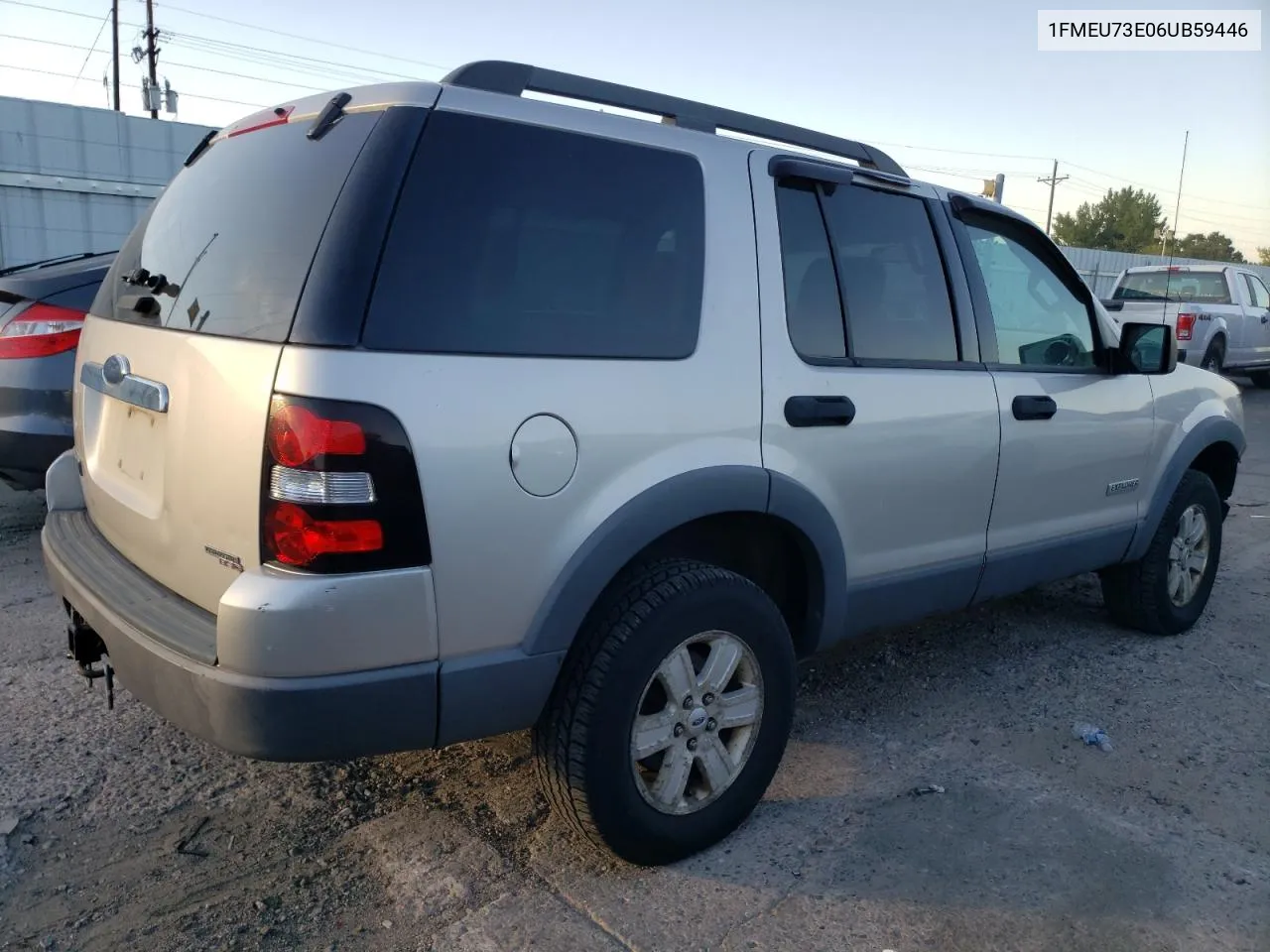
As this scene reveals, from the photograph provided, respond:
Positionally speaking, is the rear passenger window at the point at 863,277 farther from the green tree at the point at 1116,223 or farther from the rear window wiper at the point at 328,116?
the green tree at the point at 1116,223

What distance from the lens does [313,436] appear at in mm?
2004

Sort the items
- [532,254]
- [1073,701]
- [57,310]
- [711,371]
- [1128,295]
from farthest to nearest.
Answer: [1128,295], [57,310], [1073,701], [711,371], [532,254]

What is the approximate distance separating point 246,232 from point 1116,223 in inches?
3062

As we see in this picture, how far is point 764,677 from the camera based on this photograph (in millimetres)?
2795

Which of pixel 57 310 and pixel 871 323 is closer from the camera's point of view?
pixel 871 323

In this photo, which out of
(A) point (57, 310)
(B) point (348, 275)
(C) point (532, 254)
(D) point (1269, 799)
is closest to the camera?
(B) point (348, 275)

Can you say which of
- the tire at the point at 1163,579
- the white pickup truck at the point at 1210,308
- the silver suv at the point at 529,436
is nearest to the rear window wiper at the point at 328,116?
the silver suv at the point at 529,436

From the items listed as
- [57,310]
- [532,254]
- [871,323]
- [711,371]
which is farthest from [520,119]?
[57,310]

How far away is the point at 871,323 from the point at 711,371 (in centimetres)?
79

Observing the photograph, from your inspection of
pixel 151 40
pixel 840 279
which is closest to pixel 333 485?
pixel 840 279

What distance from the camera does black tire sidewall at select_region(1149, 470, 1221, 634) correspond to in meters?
4.49

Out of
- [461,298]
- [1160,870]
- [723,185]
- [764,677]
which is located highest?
[723,185]

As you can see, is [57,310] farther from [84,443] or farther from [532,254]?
[532,254]

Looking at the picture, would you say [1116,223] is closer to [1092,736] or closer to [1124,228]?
[1124,228]
